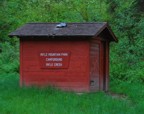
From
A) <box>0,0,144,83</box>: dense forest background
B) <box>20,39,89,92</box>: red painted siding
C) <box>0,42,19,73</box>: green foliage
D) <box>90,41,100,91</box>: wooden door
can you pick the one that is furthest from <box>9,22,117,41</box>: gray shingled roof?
<box>0,42,19,73</box>: green foliage

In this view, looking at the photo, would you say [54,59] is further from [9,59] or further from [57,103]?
[9,59]

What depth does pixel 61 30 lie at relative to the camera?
17.7 meters

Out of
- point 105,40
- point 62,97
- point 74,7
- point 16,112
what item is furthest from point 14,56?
point 16,112

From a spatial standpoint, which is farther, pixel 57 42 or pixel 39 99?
pixel 57 42

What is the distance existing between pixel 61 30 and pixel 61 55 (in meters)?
0.99

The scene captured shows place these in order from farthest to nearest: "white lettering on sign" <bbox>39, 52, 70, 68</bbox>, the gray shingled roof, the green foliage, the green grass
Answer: the green foliage < "white lettering on sign" <bbox>39, 52, 70, 68</bbox> < the gray shingled roof < the green grass

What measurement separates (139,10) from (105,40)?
918cm

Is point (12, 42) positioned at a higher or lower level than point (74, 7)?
lower

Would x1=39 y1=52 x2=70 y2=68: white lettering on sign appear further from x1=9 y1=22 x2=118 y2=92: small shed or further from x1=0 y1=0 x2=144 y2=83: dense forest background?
x1=0 y1=0 x2=144 y2=83: dense forest background

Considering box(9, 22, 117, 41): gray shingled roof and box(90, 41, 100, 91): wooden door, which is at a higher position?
box(9, 22, 117, 41): gray shingled roof

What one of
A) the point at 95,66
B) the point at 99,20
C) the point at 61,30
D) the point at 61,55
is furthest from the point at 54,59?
the point at 99,20

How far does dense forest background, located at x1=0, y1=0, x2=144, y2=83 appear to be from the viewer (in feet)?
84.6

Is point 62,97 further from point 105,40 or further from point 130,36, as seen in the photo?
point 130,36

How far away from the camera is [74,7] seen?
3550 centimetres
